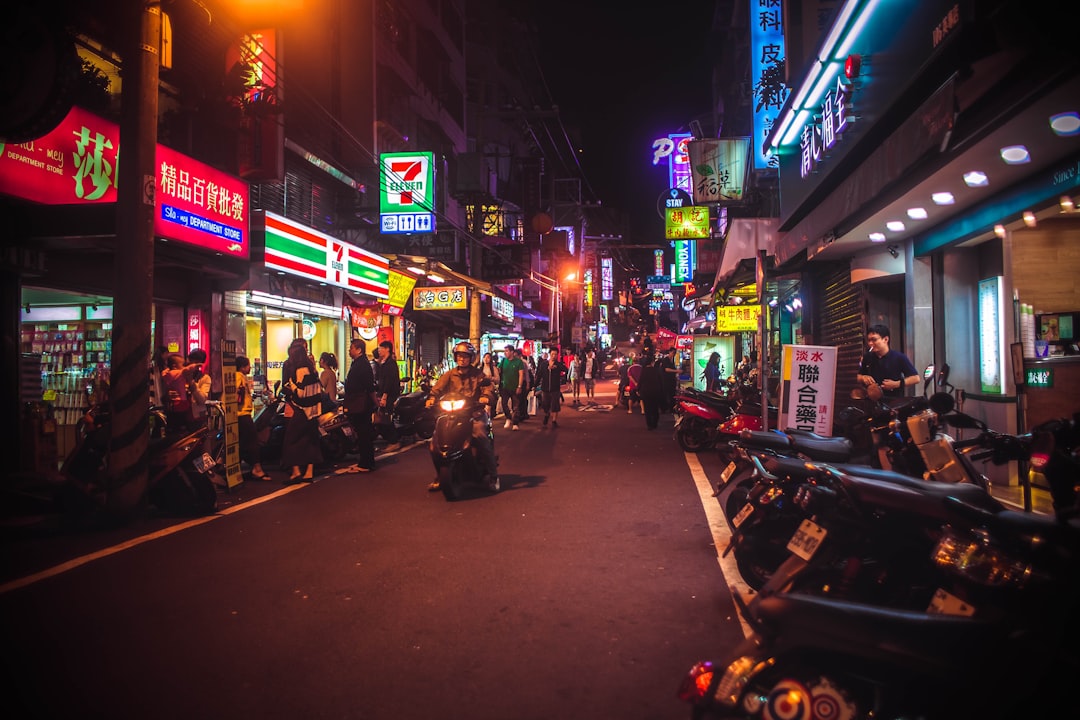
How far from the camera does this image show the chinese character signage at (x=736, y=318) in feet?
68.7

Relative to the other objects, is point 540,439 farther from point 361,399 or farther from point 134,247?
point 134,247

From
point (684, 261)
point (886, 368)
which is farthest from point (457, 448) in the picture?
point (684, 261)

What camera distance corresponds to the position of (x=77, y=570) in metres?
5.63

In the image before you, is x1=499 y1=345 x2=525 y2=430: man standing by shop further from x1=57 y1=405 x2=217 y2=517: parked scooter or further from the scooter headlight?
the scooter headlight

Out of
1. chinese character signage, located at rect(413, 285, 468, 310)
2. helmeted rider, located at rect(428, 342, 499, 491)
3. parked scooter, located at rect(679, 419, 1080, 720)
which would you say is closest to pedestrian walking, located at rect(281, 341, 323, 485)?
helmeted rider, located at rect(428, 342, 499, 491)

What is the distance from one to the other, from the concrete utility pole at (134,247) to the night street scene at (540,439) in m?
0.04

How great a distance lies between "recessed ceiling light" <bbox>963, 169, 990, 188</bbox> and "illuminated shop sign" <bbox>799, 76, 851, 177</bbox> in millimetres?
2991

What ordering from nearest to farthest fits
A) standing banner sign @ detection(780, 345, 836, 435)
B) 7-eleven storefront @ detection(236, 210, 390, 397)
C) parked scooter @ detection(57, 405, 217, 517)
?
parked scooter @ detection(57, 405, 217, 517), standing banner sign @ detection(780, 345, 836, 435), 7-eleven storefront @ detection(236, 210, 390, 397)

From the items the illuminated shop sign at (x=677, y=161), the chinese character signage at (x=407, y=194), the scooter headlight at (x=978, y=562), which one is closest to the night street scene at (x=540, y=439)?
the scooter headlight at (x=978, y=562)

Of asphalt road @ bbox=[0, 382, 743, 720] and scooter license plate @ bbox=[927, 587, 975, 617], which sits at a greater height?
scooter license plate @ bbox=[927, 587, 975, 617]

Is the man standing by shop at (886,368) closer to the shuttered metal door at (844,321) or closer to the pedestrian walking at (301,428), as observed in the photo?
the shuttered metal door at (844,321)

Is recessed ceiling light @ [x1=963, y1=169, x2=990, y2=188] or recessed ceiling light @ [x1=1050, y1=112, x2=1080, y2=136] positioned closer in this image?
recessed ceiling light @ [x1=1050, y1=112, x2=1080, y2=136]

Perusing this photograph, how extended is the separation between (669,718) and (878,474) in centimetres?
170

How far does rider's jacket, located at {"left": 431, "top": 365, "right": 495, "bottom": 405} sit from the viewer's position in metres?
9.25
